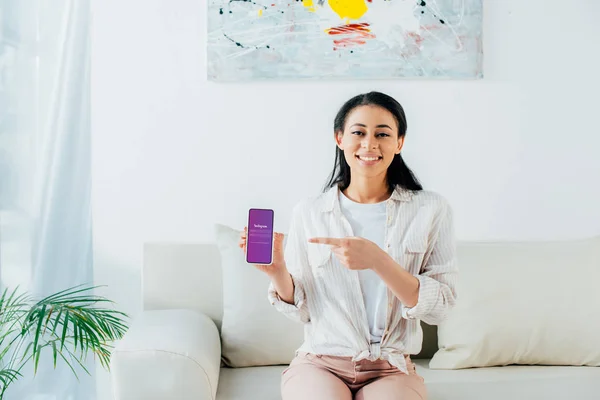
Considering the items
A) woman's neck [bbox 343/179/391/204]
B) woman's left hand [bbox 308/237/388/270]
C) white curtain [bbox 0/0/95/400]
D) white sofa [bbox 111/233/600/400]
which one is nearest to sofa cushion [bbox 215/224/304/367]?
white sofa [bbox 111/233/600/400]

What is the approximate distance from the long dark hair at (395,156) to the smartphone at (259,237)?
11.6 inches

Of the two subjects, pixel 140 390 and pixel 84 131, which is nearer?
pixel 140 390

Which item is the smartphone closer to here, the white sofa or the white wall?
the white sofa

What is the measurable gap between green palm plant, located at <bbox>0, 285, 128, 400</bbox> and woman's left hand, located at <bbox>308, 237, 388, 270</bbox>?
0.83 metres

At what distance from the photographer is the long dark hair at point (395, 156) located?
1587 mm

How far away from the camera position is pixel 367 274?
5.18ft

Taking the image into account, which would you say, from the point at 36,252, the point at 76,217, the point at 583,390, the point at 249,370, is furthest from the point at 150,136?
the point at 583,390

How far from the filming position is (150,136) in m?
2.43

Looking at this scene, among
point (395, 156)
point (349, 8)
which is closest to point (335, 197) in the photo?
point (395, 156)

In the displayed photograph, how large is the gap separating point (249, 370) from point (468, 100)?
123 centimetres

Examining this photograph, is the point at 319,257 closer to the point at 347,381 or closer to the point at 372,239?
the point at 372,239

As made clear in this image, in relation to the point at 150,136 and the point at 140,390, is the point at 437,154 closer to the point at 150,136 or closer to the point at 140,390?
the point at 150,136

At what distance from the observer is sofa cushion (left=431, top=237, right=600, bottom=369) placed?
1.95 m

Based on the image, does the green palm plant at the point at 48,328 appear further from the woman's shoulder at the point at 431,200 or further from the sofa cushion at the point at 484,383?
the woman's shoulder at the point at 431,200
